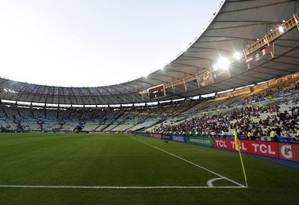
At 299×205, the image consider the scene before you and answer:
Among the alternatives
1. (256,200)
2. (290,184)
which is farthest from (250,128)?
(256,200)

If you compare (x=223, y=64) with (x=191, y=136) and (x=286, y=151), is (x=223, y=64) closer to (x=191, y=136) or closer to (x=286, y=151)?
(x=191, y=136)

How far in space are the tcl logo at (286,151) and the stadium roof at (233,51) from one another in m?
15.1

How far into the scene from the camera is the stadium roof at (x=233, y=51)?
25.7 meters

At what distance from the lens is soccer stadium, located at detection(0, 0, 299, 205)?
7.68 metres

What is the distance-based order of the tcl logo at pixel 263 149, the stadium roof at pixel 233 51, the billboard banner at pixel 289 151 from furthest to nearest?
1. the stadium roof at pixel 233 51
2. the tcl logo at pixel 263 149
3. the billboard banner at pixel 289 151

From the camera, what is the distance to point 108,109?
338ft

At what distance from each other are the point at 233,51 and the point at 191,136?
532 inches

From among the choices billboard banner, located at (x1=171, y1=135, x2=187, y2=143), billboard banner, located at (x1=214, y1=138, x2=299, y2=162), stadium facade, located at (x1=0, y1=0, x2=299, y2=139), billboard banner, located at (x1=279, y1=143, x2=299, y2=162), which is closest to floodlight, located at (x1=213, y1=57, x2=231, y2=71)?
stadium facade, located at (x1=0, y1=0, x2=299, y2=139)

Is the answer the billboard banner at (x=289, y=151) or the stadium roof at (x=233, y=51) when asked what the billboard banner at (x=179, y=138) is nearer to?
the stadium roof at (x=233, y=51)

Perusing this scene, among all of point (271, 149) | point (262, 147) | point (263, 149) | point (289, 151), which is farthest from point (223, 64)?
point (289, 151)

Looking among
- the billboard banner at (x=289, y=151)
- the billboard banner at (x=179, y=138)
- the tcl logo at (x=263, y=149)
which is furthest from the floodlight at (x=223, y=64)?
the billboard banner at (x=289, y=151)

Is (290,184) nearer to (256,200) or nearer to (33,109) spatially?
(256,200)

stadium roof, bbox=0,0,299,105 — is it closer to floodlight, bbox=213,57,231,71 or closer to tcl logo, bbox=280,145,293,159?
floodlight, bbox=213,57,231,71

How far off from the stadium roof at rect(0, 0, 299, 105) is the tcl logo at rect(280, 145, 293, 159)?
1508 cm
